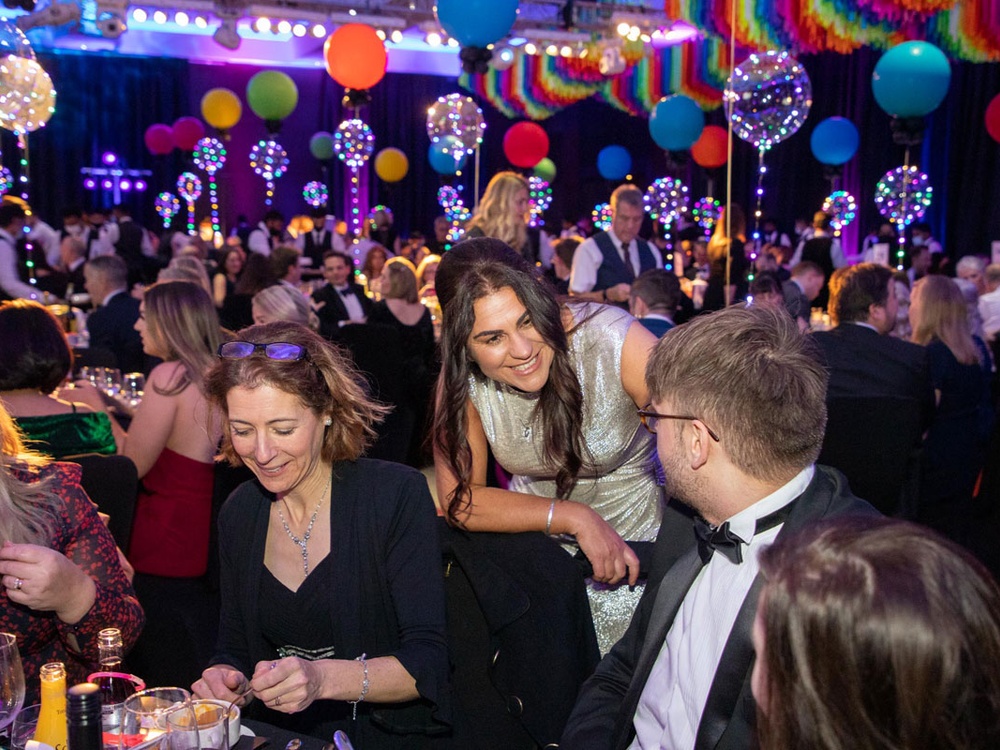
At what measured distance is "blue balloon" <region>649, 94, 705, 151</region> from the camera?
29.5 ft

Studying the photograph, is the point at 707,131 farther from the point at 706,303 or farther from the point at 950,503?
the point at 950,503

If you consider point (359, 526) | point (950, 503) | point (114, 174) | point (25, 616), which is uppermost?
point (114, 174)

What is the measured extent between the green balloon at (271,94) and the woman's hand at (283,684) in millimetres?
10778

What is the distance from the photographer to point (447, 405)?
6.95ft

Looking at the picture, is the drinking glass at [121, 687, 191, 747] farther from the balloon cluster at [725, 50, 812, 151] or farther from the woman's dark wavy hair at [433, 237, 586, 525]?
the balloon cluster at [725, 50, 812, 151]

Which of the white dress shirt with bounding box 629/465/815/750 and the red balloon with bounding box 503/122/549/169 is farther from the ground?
the red balloon with bounding box 503/122/549/169

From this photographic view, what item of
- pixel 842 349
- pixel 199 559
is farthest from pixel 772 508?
pixel 842 349

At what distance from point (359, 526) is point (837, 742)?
1157 millimetres

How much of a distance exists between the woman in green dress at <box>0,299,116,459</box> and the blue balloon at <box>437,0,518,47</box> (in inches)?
162

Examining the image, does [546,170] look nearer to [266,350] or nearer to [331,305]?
[331,305]

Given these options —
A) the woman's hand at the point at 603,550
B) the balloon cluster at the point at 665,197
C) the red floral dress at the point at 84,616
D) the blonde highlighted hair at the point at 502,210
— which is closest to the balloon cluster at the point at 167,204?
the balloon cluster at the point at 665,197

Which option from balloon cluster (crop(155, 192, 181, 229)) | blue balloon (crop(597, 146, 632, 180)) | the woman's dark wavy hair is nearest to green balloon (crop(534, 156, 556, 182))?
blue balloon (crop(597, 146, 632, 180))

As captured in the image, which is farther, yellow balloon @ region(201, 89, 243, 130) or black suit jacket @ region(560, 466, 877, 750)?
yellow balloon @ region(201, 89, 243, 130)

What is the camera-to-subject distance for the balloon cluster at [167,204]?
1485cm
